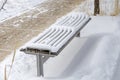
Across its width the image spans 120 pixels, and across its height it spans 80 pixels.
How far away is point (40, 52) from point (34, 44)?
0.15 meters

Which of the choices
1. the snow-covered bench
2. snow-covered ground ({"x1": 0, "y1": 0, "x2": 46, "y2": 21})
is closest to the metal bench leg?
the snow-covered bench

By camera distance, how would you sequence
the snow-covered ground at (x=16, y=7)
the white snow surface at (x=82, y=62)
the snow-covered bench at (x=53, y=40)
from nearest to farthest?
the snow-covered bench at (x=53, y=40) → the white snow surface at (x=82, y=62) → the snow-covered ground at (x=16, y=7)

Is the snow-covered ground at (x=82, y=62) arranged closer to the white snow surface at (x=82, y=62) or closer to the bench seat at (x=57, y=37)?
the white snow surface at (x=82, y=62)

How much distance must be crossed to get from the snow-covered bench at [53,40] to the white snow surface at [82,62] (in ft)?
0.77

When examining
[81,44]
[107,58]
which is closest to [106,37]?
[81,44]

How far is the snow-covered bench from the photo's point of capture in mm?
3082

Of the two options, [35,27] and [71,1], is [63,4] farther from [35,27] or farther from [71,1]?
[35,27]

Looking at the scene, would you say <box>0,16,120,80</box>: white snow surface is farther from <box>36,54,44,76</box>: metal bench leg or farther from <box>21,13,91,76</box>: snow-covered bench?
<box>21,13,91,76</box>: snow-covered bench

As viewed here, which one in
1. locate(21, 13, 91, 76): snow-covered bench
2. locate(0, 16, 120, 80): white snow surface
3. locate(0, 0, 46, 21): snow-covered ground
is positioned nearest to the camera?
locate(21, 13, 91, 76): snow-covered bench

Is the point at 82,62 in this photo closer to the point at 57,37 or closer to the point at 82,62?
the point at 82,62

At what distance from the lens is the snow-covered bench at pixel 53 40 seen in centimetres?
308

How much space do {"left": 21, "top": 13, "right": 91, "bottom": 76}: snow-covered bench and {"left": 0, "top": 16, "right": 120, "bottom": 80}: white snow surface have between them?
0.23 m

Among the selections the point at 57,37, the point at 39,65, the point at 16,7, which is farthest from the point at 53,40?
the point at 16,7

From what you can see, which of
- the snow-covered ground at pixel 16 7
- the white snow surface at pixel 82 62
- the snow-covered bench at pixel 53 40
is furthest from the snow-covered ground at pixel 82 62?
the snow-covered ground at pixel 16 7
